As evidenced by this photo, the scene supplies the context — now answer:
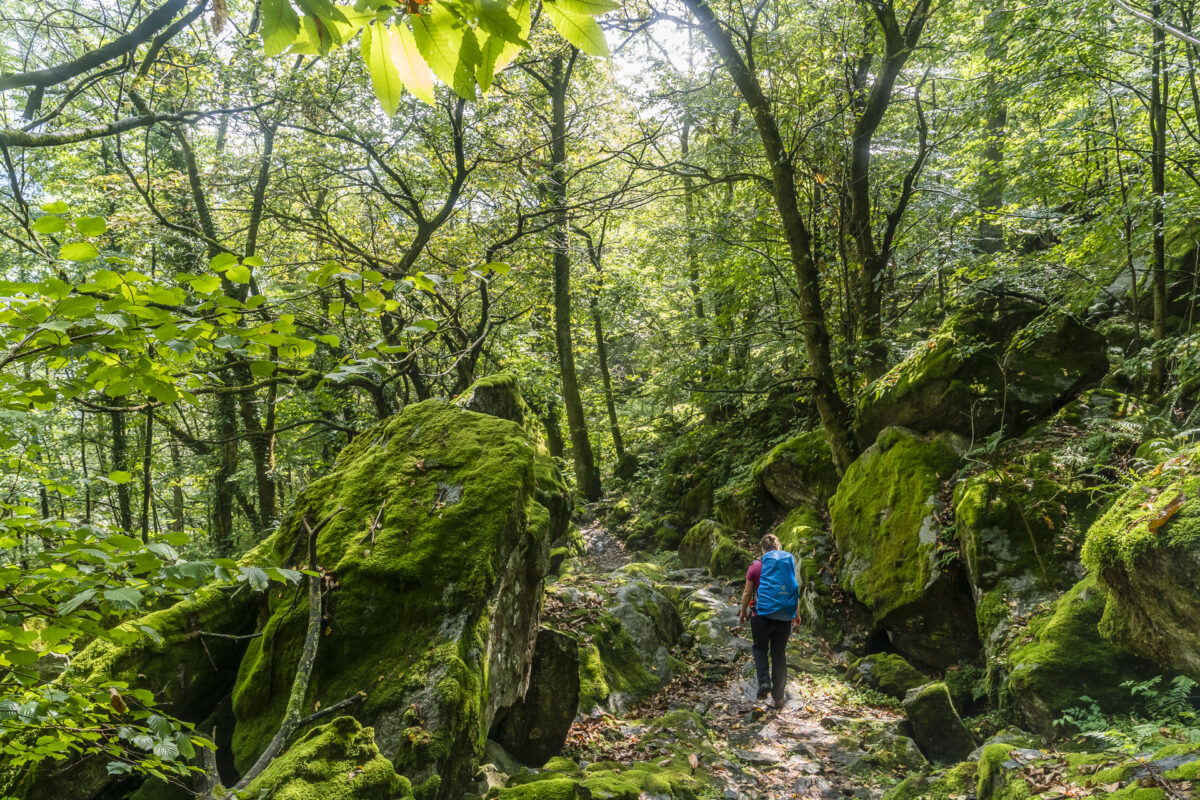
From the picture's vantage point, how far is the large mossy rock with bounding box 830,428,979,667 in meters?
6.65

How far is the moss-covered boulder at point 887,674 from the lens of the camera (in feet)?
21.0

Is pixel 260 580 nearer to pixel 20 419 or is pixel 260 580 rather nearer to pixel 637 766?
pixel 20 419

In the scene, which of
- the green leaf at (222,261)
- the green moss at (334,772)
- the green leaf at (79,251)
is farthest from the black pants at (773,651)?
the green leaf at (79,251)

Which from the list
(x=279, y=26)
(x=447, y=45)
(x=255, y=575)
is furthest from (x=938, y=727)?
(x=279, y=26)

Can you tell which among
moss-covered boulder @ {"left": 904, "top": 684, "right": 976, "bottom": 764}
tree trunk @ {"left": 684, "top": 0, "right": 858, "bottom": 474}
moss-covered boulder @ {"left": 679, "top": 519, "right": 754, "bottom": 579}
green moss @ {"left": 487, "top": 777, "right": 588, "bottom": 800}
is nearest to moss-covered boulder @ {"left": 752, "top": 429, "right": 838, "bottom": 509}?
tree trunk @ {"left": 684, "top": 0, "right": 858, "bottom": 474}

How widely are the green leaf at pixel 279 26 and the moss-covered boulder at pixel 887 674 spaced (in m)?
7.63

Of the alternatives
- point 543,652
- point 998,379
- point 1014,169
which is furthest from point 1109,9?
point 543,652

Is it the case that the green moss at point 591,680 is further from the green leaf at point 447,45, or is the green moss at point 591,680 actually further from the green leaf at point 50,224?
the green leaf at point 447,45

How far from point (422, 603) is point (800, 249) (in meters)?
7.48

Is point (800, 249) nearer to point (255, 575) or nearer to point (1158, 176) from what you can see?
point (1158, 176)

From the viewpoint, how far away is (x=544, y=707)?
5.39 m

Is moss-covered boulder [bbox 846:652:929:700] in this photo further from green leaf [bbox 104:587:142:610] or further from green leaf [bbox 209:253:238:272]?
green leaf [bbox 209:253:238:272]

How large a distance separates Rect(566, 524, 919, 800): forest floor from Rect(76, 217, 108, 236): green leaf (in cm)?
543

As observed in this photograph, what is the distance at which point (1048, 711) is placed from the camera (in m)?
4.75
